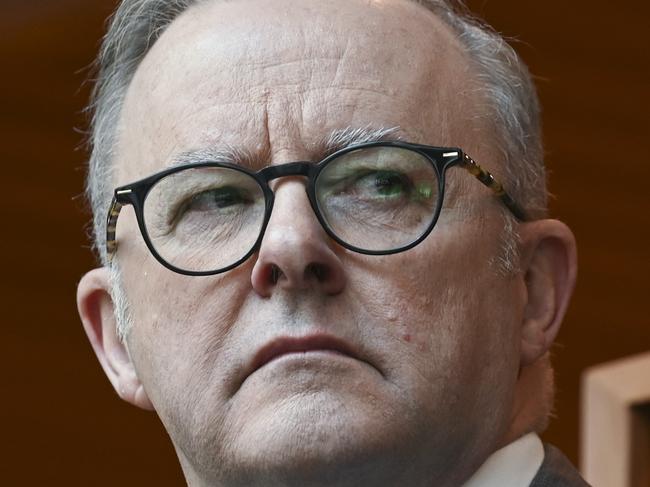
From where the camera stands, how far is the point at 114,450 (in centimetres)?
548

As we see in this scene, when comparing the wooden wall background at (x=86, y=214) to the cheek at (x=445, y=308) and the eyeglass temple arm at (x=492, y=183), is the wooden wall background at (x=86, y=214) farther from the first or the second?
the cheek at (x=445, y=308)

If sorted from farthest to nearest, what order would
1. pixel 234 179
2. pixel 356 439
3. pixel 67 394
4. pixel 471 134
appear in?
pixel 67 394, pixel 471 134, pixel 234 179, pixel 356 439

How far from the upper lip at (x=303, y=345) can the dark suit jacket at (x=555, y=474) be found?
1.22 feet

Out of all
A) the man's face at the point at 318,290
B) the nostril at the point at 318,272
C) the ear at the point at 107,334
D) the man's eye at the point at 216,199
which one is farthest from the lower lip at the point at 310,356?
the ear at the point at 107,334

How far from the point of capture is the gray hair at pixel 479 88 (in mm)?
2607

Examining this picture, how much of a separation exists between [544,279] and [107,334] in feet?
2.48

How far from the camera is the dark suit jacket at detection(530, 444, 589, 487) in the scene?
2.37m

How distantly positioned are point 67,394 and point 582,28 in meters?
2.13

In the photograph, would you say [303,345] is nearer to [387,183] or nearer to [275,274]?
[275,274]

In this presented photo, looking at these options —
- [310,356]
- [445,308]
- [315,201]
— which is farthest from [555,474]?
[315,201]

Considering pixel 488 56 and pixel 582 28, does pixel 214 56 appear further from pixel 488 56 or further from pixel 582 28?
pixel 582 28

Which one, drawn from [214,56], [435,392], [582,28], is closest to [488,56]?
[214,56]

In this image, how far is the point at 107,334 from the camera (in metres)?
2.74

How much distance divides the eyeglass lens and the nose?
0.04 m
